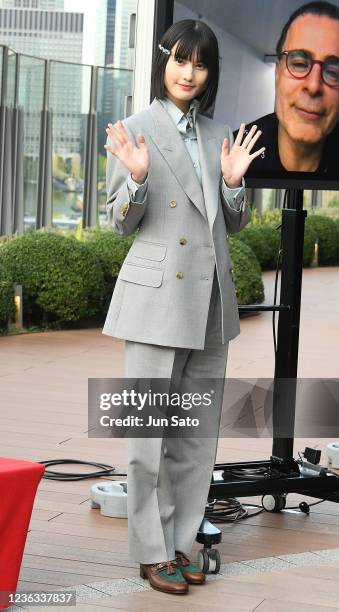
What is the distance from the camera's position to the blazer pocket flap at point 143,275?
368 centimetres

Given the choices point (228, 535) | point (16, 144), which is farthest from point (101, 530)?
point (16, 144)

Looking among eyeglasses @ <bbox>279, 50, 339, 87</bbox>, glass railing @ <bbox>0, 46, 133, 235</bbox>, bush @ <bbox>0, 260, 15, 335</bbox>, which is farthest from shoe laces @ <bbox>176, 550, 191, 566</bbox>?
glass railing @ <bbox>0, 46, 133, 235</bbox>

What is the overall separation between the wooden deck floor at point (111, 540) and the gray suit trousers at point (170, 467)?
0.19 metres

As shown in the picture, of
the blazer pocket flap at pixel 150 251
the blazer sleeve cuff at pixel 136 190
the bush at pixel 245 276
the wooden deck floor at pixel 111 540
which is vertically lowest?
the wooden deck floor at pixel 111 540

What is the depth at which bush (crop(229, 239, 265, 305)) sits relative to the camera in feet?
37.2

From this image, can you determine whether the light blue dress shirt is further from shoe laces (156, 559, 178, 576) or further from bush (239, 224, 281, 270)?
bush (239, 224, 281, 270)

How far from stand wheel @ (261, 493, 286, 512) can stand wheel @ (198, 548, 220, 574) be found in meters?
0.88

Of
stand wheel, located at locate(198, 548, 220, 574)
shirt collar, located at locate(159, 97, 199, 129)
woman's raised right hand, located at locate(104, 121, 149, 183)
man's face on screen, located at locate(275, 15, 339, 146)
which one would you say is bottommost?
stand wheel, located at locate(198, 548, 220, 574)

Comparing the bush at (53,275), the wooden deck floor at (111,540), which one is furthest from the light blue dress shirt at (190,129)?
the bush at (53,275)

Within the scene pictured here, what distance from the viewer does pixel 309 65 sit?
441 centimetres

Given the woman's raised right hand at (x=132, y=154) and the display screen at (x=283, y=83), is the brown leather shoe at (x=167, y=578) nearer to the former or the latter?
the woman's raised right hand at (x=132, y=154)

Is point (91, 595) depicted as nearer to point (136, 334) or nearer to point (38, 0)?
point (136, 334)

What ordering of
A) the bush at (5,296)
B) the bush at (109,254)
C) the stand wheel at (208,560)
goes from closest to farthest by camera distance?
the stand wheel at (208,560) → the bush at (5,296) → the bush at (109,254)

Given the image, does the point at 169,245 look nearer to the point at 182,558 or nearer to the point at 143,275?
the point at 143,275
